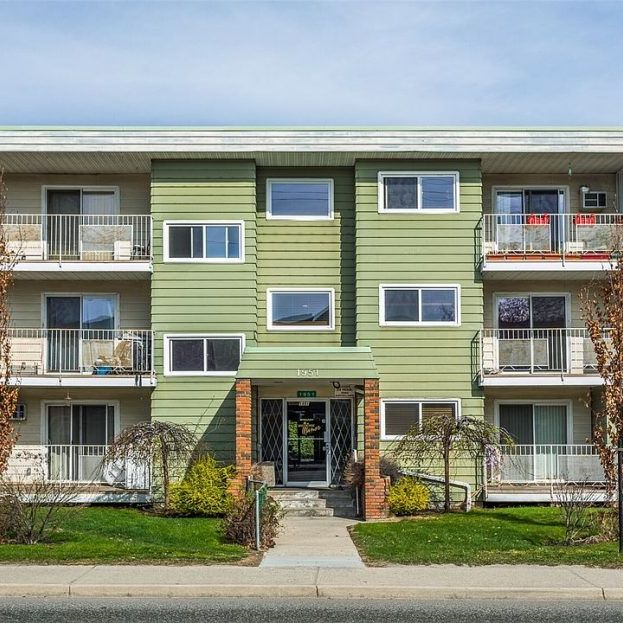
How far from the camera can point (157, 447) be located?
775 inches

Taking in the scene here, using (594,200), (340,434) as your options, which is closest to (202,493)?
(340,434)

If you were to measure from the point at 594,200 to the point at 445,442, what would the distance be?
7.39m

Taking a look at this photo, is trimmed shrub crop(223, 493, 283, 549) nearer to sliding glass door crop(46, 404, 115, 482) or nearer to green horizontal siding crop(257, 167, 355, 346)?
green horizontal siding crop(257, 167, 355, 346)

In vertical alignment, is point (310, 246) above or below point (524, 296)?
above

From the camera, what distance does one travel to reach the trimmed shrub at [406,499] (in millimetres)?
18844

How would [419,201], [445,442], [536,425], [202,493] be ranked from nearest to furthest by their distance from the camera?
[202,493] → [445,442] → [419,201] → [536,425]

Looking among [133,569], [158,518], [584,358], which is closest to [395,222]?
[584,358]

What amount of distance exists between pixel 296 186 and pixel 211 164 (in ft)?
6.98

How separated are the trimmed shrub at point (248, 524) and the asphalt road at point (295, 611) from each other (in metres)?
3.53

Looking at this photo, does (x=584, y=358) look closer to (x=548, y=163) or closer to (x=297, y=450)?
(x=548, y=163)

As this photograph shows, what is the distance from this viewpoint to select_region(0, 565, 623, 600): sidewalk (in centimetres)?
1120

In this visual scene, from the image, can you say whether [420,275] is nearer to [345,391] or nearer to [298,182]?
[345,391]

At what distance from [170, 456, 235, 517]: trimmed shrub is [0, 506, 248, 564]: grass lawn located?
392 millimetres

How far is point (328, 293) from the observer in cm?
2188
